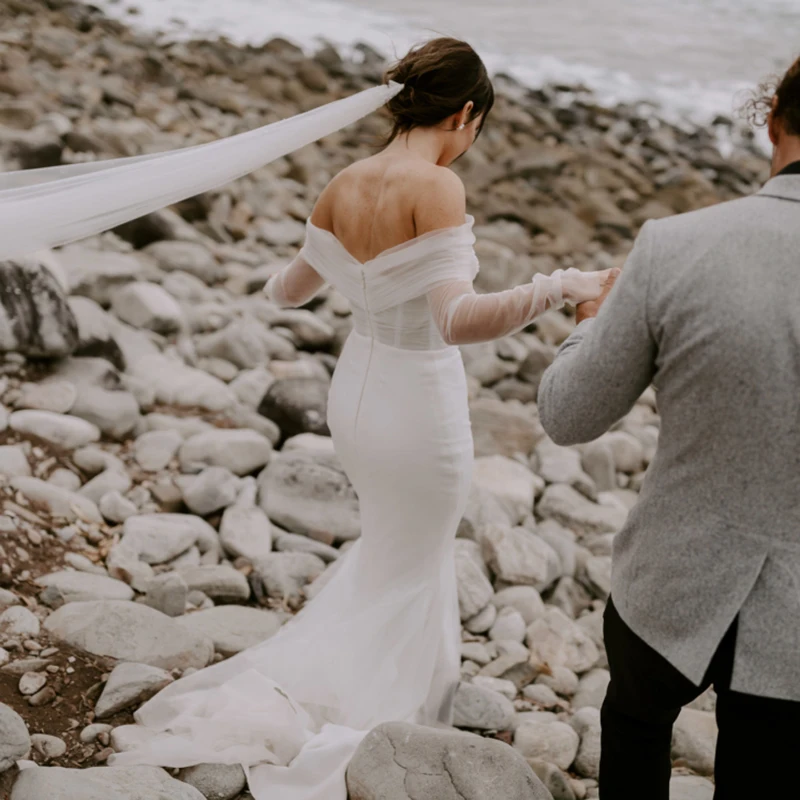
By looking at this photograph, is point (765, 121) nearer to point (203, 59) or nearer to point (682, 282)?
point (682, 282)

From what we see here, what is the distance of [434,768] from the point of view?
280cm

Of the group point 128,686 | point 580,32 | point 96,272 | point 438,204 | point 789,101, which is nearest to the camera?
point 789,101

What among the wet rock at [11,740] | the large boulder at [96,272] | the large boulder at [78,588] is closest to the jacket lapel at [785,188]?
the wet rock at [11,740]

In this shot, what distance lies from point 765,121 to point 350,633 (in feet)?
6.82

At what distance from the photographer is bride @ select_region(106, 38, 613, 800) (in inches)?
116

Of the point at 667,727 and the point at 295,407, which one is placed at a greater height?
the point at 667,727

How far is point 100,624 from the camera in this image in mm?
3463

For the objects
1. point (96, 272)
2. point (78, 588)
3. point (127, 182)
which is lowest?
point (78, 588)

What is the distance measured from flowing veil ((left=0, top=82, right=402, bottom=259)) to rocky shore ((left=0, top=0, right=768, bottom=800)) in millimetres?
1335

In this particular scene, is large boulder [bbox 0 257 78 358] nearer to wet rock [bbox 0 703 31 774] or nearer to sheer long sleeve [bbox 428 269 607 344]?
wet rock [bbox 0 703 31 774]

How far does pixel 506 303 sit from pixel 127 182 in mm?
1350

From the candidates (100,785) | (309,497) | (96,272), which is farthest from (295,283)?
(96,272)

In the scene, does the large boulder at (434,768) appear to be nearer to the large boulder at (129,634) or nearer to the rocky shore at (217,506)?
the rocky shore at (217,506)

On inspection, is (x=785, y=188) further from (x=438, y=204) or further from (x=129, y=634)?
(x=129, y=634)
